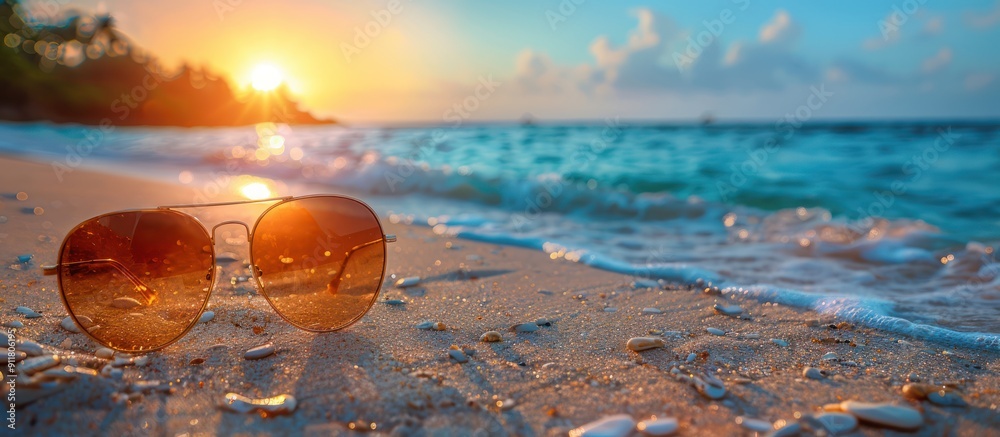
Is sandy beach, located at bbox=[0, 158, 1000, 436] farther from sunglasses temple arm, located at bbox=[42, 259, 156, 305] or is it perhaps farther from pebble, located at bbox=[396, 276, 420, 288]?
sunglasses temple arm, located at bbox=[42, 259, 156, 305]

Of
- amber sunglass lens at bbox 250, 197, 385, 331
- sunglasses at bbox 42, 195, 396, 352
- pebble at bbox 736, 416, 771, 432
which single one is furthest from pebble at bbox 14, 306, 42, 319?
pebble at bbox 736, 416, 771, 432

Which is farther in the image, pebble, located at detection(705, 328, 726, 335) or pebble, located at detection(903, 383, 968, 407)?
pebble, located at detection(705, 328, 726, 335)

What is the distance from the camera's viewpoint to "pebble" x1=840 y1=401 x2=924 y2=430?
67.1 inches

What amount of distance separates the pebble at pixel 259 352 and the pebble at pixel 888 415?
2.12 m

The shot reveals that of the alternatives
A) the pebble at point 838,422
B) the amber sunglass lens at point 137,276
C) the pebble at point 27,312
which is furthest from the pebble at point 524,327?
the pebble at point 27,312

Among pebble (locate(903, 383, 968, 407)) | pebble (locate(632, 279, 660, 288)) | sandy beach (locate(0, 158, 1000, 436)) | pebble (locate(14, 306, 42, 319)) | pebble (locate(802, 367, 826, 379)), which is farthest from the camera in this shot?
pebble (locate(632, 279, 660, 288))

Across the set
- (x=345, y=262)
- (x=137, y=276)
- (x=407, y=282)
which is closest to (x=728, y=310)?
(x=407, y=282)

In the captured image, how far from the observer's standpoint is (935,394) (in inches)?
76.1

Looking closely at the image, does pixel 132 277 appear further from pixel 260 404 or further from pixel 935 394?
pixel 935 394

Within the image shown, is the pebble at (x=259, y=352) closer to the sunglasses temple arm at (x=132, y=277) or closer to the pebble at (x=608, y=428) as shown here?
the sunglasses temple arm at (x=132, y=277)

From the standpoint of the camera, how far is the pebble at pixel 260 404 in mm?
1770

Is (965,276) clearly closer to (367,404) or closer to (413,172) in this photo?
(367,404)

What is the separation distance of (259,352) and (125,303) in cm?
58


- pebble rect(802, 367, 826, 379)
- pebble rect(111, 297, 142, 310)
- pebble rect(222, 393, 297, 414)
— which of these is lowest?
pebble rect(802, 367, 826, 379)
